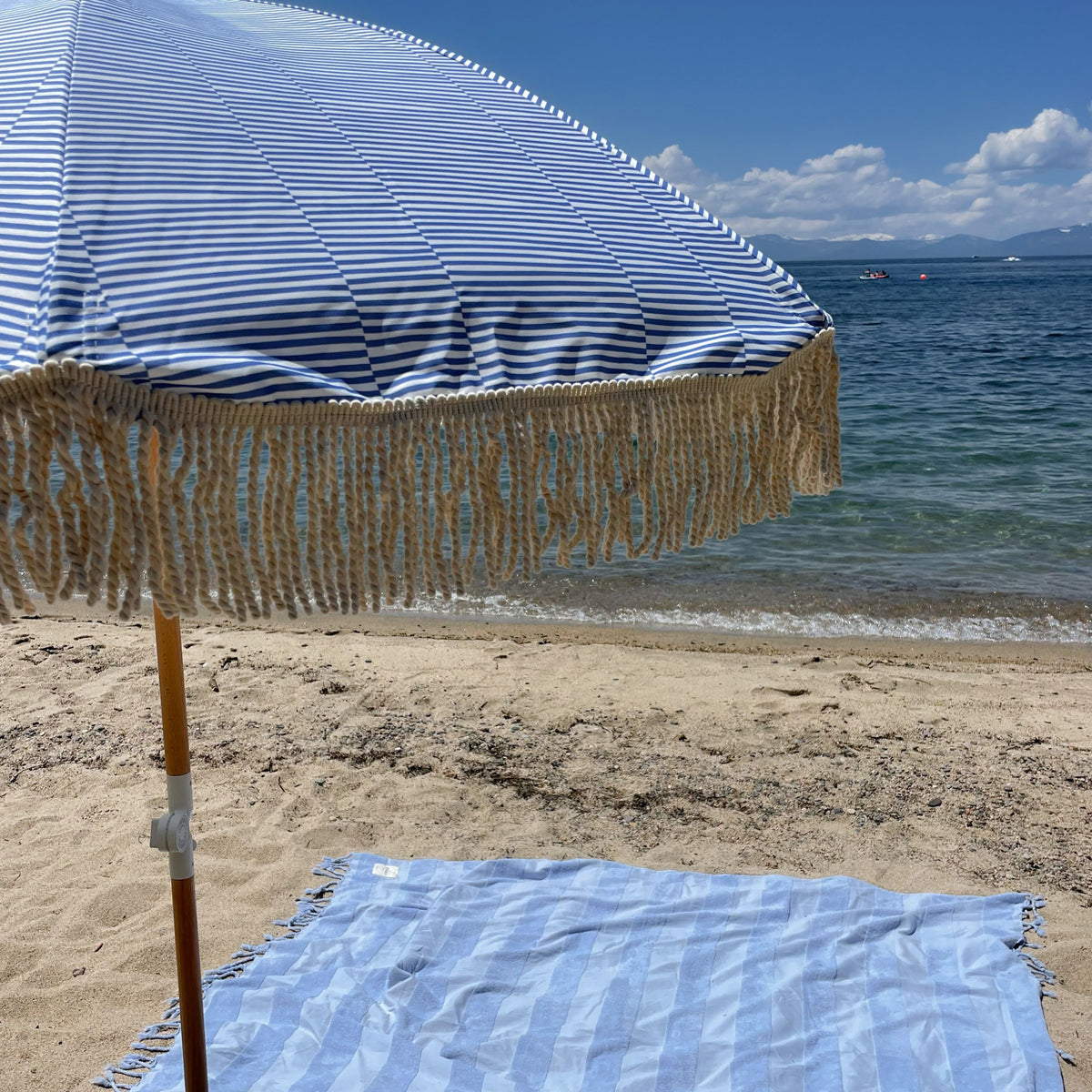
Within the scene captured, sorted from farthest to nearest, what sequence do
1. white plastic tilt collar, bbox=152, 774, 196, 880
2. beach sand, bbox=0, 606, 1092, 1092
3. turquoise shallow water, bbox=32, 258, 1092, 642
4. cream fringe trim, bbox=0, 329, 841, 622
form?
turquoise shallow water, bbox=32, 258, 1092, 642, beach sand, bbox=0, 606, 1092, 1092, white plastic tilt collar, bbox=152, 774, 196, 880, cream fringe trim, bbox=0, 329, 841, 622

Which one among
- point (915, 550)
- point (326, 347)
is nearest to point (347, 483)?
point (326, 347)

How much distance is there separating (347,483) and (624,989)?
6.34 ft

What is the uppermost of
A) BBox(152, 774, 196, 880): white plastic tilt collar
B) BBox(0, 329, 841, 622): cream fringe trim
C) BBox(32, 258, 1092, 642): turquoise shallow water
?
BBox(0, 329, 841, 622): cream fringe trim

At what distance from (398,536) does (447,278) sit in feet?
1.21

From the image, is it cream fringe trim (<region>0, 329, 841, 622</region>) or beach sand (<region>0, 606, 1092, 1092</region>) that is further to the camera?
beach sand (<region>0, 606, 1092, 1092</region>)

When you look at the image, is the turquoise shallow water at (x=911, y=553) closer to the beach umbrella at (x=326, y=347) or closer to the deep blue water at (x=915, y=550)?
the deep blue water at (x=915, y=550)

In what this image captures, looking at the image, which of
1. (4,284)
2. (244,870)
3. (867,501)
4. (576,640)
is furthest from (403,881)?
(867,501)

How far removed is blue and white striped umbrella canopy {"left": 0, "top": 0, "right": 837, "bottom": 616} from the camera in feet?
Result: 3.93

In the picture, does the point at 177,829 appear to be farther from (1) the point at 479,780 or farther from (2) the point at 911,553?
(2) the point at 911,553

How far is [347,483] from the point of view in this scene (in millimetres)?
1342

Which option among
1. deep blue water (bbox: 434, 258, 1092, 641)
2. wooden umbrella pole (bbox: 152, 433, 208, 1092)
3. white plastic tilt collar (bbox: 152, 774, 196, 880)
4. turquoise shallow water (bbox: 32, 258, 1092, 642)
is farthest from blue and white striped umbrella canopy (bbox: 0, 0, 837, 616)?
deep blue water (bbox: 434, 258, 1092, 641)

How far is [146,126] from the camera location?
148 centimetres

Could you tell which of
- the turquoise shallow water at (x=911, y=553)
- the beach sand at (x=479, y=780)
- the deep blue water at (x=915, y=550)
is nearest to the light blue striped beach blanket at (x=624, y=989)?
the beach sand at (x=479, y=780)

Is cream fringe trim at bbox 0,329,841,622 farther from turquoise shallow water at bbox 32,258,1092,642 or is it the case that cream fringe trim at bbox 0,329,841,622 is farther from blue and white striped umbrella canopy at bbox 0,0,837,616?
turquoise shallow water at bbox 32,258,1092,642
